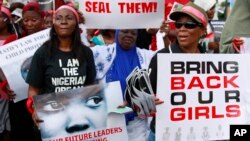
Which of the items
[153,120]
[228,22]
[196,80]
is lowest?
[153,120]

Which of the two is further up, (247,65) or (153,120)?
(247,65)

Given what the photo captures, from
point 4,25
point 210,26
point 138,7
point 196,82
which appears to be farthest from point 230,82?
point 210,26

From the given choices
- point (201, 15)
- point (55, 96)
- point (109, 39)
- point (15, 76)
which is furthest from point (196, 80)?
point (109, 39)

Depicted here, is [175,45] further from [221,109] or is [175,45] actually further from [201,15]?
[221,109]

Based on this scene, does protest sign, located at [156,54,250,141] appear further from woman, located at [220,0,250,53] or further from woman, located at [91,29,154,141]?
woman, located at [91,29,154,141]

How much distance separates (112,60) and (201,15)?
51.4 inches

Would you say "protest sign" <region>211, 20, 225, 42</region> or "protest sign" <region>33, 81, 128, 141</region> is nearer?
"protest sign" <region>33, 81, 128, 141</region>

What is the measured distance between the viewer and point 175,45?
15.8 feet

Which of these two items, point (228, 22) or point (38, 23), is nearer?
point (228, 22)

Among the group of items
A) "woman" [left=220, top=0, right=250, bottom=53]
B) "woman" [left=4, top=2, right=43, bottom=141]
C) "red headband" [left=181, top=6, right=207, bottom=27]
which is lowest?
"woman" [left=4, top=2, right=43, bottom=141]

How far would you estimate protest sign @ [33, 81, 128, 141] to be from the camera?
16.3ft

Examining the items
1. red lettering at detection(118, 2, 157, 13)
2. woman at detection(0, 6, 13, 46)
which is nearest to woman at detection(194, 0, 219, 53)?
red lettering at detection(118, 2, 157, 13)

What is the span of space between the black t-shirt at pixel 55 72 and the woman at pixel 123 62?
1.44ft

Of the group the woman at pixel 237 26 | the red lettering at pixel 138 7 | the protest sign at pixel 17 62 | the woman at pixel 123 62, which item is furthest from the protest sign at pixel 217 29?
the woman at pixel 237 26
